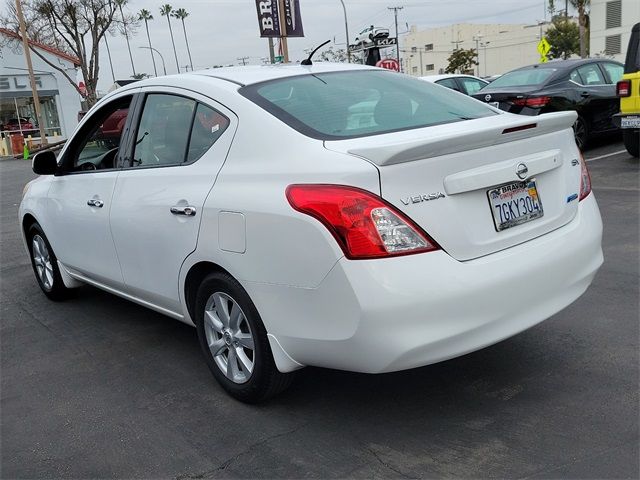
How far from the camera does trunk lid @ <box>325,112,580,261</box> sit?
103 inches

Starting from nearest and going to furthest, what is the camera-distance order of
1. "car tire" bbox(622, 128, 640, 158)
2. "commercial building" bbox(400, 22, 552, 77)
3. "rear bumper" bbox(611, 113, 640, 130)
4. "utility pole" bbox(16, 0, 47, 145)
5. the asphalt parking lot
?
the asphalt parking lot, "rear bumper" bbox(611, 113, 640, 130), "car tire" bbox(622, 128, 640, 158), "utility pole" bbox(16, 0, 47, 145), "commercial building" bbox(400, 22, 552, 77)

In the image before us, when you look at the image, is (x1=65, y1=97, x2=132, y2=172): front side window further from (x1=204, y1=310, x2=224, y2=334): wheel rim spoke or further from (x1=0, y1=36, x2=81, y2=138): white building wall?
(x1=0, y1=36, x2=81, y2=138): white building wall

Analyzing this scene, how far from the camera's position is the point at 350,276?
99.4 inches

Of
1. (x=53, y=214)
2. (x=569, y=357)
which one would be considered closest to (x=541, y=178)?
(x=569, y=357)

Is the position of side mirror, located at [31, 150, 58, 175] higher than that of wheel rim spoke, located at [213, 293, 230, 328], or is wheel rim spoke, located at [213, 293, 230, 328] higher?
side mirror, located at [31, 150, 58, 175]

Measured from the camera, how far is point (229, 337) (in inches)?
127

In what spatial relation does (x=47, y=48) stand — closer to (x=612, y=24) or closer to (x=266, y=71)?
(x=612, y=24)

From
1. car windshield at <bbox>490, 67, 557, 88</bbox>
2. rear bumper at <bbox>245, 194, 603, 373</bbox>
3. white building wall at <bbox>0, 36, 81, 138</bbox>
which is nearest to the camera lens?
rear bumper at <bbox>245, 194, 603, 373</bbox>

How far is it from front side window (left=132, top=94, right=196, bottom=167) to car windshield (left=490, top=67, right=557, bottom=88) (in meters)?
8.34

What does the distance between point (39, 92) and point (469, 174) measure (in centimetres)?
4471

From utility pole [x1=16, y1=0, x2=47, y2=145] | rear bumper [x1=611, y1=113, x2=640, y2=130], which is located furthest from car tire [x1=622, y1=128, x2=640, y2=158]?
utility pole [x1=16, y1=0, x2=47, y2=145]

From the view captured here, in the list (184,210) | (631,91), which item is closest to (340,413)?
(184,210)

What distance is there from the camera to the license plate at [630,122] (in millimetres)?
8680

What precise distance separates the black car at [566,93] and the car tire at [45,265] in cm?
743
